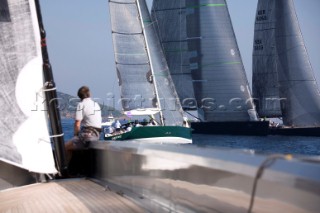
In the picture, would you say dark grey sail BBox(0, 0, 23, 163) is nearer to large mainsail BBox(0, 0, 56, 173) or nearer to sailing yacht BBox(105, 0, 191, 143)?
large mainsail BBox(0, 0, 56, 173)

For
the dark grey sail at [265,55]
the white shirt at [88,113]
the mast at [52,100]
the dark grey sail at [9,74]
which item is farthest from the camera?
the dark grey sail at [265,55]

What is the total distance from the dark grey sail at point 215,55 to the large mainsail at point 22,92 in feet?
141

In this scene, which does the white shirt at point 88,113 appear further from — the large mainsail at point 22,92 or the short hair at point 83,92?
the large mainsail at point 22,92

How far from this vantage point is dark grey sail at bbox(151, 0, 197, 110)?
1946 inches

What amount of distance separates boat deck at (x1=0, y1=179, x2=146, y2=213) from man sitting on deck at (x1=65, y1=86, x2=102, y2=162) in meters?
0.71

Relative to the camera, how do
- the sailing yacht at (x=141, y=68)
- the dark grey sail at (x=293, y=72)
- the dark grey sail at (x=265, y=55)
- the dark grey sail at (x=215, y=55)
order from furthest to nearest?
the dark grey sail at (x=265, y=55)
the dark grey sail at (x=293, y=72)
the dark grey sail at (x=215, y=55)
the sailing yacht at (x=141, y=68)

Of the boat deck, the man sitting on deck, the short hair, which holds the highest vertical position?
the short hair

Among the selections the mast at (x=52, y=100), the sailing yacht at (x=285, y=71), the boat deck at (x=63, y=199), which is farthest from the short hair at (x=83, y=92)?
the sailing yacht at (x=285, y=71)

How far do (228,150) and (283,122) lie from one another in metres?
51.1

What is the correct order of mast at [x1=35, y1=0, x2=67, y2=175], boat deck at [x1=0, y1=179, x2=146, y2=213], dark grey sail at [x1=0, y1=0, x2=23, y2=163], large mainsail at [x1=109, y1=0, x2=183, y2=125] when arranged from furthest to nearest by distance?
large mainsail at [x1=109, y1=0, x2=183, y2=125]
mast at [x1=35, y1=0, x2=67, y2=175]
dark grey sail at [x1=0, y1=0, x2=23, y2=163]
boat deck at [x1=0, y1=179, x2=146, y2=213]

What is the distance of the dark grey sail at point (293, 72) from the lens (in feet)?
164

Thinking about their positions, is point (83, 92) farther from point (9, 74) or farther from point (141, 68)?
point (141, 68)

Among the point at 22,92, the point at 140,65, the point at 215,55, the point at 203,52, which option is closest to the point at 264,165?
the point at 22,92

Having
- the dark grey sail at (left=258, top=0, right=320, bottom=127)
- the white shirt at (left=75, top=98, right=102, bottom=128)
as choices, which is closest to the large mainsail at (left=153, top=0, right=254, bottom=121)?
the dark grey sail at (left=258, top=0, right=320, bottom=127)
